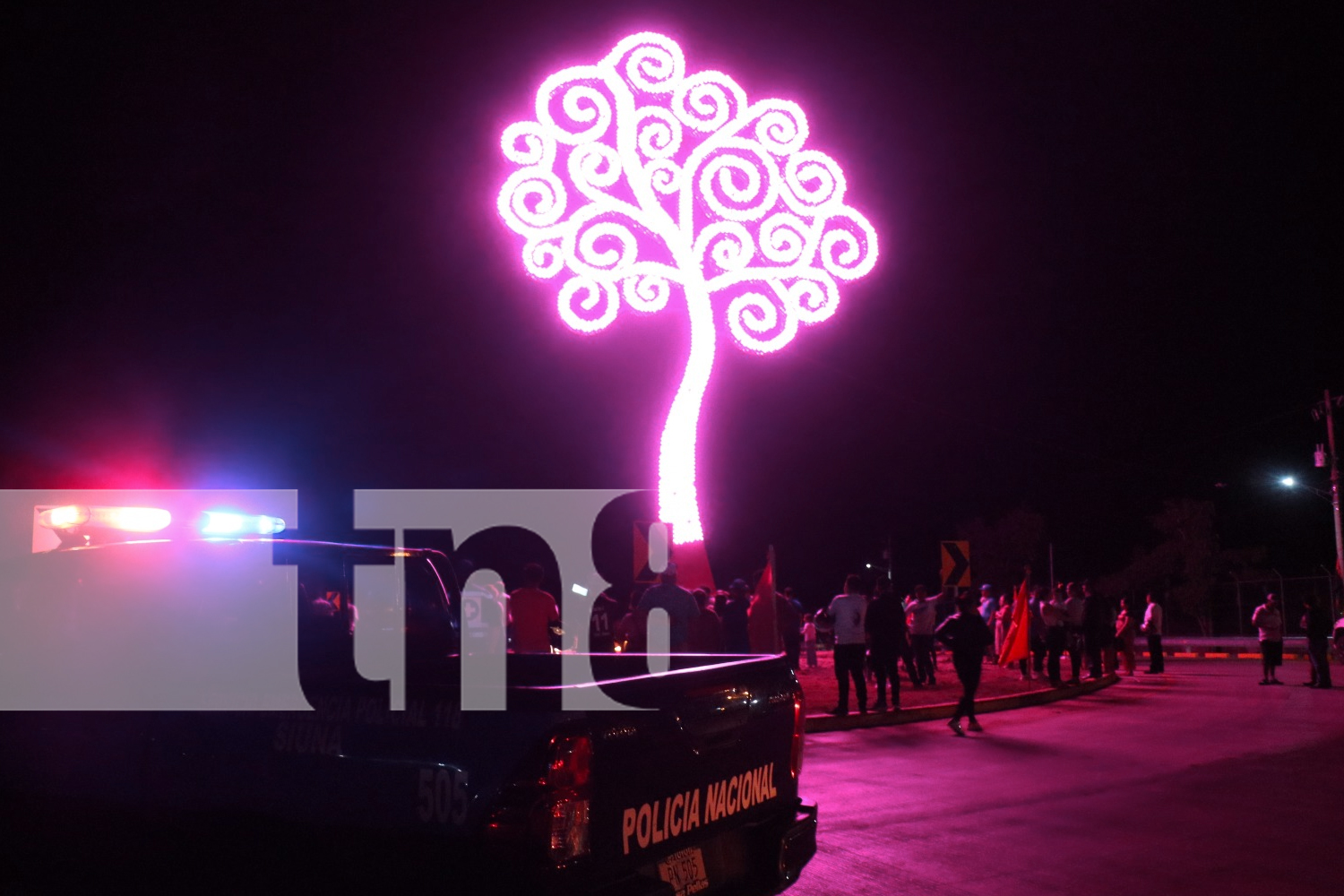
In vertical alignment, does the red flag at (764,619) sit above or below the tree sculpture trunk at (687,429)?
below

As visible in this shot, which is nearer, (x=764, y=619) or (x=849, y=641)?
(x=849, y=641)

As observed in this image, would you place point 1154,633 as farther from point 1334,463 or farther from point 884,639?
point 1334,463

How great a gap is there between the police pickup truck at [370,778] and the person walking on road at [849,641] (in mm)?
8949

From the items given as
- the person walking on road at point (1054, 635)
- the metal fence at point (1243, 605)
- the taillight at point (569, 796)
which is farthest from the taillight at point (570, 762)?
the metal fence at point (1243, 605)

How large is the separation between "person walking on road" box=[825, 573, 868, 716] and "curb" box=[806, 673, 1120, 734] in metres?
0.19

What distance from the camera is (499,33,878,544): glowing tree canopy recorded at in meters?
18.1

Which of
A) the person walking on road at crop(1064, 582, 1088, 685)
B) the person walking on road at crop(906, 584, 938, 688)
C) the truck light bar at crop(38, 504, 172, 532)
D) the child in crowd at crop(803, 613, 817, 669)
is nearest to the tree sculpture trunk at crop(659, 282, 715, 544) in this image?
the person walking on road at crop(906, 584, 938, 688)

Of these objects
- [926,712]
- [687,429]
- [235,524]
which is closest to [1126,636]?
[926,712]

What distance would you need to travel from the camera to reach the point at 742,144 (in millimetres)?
18641

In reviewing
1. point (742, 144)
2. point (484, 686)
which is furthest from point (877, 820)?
point (742, 144)

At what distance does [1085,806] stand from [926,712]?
5927mm

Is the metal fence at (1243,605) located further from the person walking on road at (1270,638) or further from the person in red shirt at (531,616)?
the person in red shirt at (531,616)

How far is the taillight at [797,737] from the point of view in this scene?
175 inches

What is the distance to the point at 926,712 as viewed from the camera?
14.0 meters
